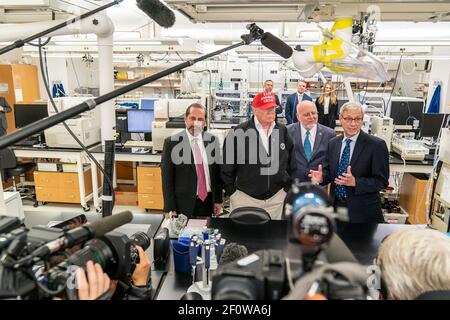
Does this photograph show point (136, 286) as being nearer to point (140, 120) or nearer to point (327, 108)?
point (140, 120)

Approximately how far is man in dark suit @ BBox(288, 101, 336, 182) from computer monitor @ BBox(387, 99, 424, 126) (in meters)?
1.93

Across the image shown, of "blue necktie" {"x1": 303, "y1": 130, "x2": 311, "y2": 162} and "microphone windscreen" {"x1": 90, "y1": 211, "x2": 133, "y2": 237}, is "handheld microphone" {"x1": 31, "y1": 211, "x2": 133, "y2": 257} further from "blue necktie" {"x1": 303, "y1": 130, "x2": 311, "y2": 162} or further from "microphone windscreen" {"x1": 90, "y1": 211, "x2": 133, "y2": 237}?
"blue necktie" {"x1": 303, "y1": 130, "x2": 311, "y2": 162}

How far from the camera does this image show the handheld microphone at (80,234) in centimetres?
53

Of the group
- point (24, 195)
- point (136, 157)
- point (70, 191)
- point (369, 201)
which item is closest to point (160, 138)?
point (136, 157)

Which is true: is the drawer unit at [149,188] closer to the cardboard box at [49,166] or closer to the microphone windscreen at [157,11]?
the cardboard box at [49,166]

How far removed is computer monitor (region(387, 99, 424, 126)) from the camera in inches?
170

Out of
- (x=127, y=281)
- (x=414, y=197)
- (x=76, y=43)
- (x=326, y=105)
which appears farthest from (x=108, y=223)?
(x=326, y=105)

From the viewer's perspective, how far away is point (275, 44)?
3.74ft

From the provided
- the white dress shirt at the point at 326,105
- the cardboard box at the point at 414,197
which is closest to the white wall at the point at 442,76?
the white dress shirt at the point at 326,105

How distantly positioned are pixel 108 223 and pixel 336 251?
42 cm

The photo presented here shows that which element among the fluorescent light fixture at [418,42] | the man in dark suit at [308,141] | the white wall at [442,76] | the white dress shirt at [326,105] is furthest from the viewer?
the white wall at [442,76]

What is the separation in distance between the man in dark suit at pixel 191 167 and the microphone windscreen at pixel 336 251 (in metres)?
1.99

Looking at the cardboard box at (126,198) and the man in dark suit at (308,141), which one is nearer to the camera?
the man in dark suit at (308,141)

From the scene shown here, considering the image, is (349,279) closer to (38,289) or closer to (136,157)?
(38,289)
